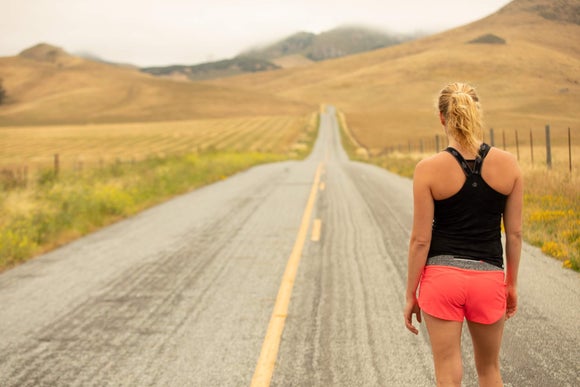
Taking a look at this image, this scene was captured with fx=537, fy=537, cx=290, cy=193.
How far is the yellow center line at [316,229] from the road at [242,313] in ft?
0.20

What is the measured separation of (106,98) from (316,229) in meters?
112

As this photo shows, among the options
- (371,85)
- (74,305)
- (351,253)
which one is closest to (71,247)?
(74,305)

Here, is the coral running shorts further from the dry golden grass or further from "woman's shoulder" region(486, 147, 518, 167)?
the dry golden grass

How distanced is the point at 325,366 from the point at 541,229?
20.8ft

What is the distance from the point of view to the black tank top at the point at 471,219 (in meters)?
2.54

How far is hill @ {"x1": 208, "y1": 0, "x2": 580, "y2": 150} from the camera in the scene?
38.7 feet

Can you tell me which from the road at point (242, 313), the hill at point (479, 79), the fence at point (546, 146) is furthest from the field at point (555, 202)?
the hill at point (479, 79)

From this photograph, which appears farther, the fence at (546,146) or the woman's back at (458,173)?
the fence at (546,146)

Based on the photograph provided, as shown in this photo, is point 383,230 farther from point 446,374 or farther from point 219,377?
point 446,374

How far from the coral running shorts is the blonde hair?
1.96ft

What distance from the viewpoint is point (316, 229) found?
10.1 metres

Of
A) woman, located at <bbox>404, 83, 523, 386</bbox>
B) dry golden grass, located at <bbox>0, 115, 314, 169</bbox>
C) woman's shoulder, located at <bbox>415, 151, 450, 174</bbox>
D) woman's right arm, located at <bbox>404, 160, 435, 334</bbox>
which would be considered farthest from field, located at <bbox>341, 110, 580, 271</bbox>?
dry golden grass, located at <bbox>0, 115, 314, 169</bbox>

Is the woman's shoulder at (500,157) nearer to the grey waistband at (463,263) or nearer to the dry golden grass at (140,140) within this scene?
the grey waistband at (463,263)

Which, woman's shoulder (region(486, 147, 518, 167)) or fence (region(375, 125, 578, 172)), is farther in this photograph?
fence (region(375, 125, 578, 172))
